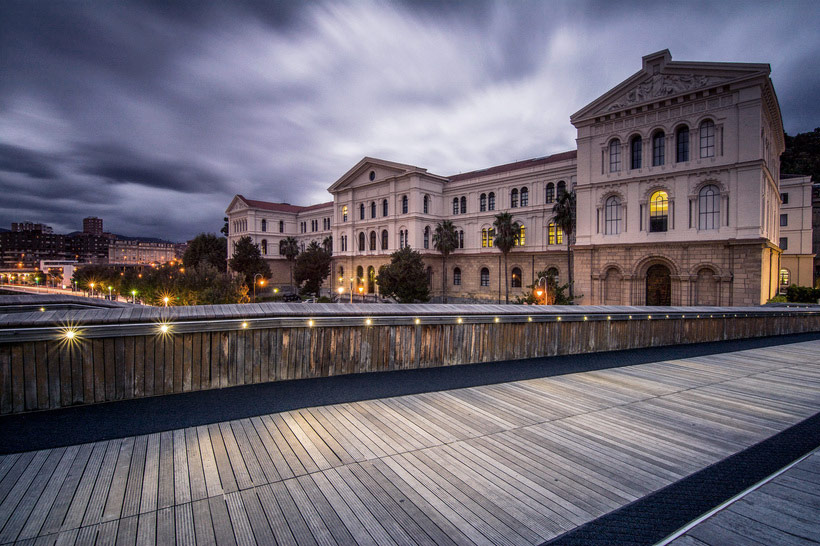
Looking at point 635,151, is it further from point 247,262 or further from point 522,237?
point 247,262

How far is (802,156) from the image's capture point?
67688mm

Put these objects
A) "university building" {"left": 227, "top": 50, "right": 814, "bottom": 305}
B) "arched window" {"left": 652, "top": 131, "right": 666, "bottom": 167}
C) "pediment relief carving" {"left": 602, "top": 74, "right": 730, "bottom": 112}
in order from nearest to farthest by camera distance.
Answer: "university building" {"left": 227, "top": 50, "right": 814, "bottom": 305}
"pediment relief carving" {"left": 602, "top": 74, "right": 730, "bottom": 112}
"arched window" {"left": 652, "top": 131, "right": 666, "bottom": 167}

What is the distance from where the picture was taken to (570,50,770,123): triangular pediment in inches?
1032

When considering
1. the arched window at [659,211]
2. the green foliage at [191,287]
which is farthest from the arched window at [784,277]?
the green foliage at [191,287]

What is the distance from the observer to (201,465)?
373 cm

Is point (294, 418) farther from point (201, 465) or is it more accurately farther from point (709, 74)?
point (709, 74)

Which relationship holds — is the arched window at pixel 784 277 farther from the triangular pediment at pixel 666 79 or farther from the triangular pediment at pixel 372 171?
the triangular pediment at pixel 372 171

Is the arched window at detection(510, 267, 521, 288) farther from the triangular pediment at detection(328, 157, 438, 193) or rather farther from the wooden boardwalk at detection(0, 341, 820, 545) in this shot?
the wooden boardwalk at detection(0, 341, 820, 545)

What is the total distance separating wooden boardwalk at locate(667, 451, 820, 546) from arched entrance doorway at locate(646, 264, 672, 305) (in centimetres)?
3105

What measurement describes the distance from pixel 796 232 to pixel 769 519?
6199 centimetres

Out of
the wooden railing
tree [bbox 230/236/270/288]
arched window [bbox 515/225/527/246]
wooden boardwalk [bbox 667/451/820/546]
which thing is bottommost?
wooden boardwalk [bbox 667/451/820/546]

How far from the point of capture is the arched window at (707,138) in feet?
90.6

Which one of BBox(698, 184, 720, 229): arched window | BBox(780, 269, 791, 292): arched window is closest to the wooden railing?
BBox(698, 184, 720, 229): arched window

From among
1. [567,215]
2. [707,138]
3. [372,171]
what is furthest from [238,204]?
[707,138]
